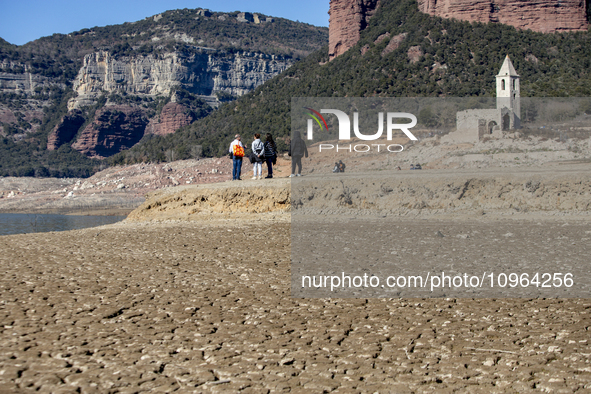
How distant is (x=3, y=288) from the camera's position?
486cm

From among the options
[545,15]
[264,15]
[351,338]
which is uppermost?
[264,15]

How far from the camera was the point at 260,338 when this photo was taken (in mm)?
3543

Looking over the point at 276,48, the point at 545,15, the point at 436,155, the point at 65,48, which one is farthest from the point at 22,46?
the point at 436,155

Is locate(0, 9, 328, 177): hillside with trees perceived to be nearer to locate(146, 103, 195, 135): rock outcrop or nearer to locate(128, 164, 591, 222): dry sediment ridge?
locate(146, 103, 195, 135): rock outcrop

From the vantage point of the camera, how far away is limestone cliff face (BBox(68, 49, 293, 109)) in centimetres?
11156

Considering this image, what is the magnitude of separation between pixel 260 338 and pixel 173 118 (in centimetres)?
9664

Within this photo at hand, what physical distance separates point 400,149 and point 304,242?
184 inches

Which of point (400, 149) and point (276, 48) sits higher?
point (276, 48)

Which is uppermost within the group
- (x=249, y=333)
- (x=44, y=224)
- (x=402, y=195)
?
(x=402, y=195)

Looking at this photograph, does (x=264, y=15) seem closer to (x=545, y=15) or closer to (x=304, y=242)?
(x=545, y=15)

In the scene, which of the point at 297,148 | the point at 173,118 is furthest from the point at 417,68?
the point at 173,118

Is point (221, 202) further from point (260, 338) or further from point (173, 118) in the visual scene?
point (173, 118)

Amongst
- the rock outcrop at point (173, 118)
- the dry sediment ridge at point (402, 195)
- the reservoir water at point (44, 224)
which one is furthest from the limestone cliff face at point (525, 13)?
the rock outcrop at point (173, 118)

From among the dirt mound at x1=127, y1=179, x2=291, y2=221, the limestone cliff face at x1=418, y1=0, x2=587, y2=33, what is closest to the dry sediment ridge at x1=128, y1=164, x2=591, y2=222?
the dirt mound at x1=127, y1=179, x2=291, y2=221
